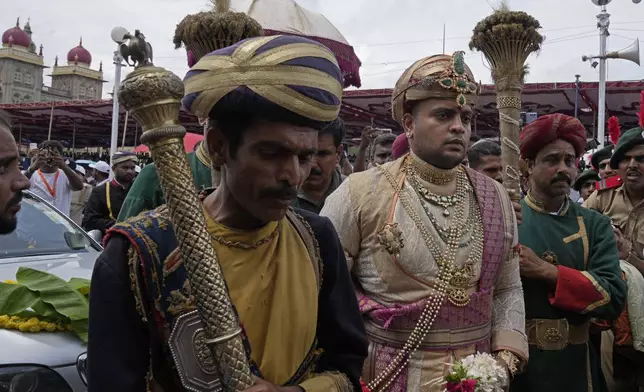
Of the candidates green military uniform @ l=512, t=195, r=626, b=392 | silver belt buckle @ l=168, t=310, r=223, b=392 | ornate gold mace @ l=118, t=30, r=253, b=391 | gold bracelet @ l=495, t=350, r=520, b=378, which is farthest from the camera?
green military uniform @ l=512, t=195, r=626, b=392

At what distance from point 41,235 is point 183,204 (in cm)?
321

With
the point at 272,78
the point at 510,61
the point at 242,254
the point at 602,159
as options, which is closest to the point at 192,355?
the point at 242,254

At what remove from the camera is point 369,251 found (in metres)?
2.58

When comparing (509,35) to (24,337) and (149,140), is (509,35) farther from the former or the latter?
(24,337)

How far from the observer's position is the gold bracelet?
2525 millimetres

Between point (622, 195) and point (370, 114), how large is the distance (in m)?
23.0

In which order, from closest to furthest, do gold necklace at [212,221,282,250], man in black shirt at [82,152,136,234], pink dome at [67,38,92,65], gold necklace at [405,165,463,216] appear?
gold necklace at [212,221,282,250]
gold necklace at [405,165,463,216]
man in black shirt at [82,152,136,234]
pink dome at [67,38,92,65]

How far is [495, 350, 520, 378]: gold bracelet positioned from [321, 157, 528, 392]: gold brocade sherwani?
2 centimetres

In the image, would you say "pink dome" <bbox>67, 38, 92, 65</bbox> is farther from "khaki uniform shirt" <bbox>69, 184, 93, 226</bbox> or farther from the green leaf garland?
the green leaf garland

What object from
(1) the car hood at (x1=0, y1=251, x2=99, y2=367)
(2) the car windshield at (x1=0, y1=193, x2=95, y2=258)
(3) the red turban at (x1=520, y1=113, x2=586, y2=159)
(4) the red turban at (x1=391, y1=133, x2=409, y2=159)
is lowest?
(1) the car hood at (x1=0, y1=251, x2=99, y2=367)

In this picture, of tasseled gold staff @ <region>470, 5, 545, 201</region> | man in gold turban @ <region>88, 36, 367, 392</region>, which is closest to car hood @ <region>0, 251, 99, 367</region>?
man in gold turban @ <region>88, 36, 367, 392</region>

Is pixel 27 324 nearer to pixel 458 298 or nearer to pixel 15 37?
pixel 458 298

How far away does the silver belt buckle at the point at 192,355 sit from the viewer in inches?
56.9

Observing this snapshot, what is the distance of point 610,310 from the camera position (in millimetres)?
3162
